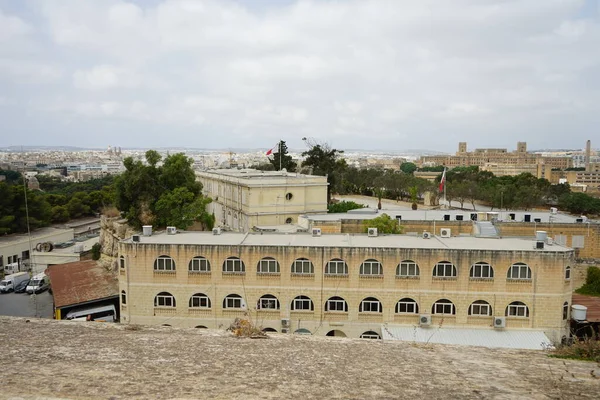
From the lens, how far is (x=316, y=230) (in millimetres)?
25219

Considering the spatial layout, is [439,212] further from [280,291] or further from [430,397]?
[430,397]

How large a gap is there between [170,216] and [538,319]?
80.4 feet

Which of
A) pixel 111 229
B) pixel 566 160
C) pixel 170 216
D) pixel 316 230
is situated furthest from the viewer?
pixel 566 160

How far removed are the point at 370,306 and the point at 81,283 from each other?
19.1 m

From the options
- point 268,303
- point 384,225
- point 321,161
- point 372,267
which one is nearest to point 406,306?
point 372,267

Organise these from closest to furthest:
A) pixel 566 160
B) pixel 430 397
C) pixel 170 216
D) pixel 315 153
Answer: pixel 430 397 < pixel 170 216 < pixel 315 153 < pixel 566 160

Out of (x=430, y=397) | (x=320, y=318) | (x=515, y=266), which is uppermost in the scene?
(x=430, y=397)

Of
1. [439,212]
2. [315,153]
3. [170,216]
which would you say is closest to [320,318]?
[170,216]

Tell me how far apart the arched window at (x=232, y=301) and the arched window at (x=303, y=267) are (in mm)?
2947

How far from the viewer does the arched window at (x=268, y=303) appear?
22359 mm

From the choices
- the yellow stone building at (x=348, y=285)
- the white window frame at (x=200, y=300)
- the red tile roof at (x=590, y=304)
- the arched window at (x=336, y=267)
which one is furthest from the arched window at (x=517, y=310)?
the white window frame at (x=200, y=300)

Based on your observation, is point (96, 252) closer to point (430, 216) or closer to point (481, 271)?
point (430, 216)

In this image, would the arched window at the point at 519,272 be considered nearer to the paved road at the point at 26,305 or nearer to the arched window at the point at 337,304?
the arched window at the point at 337,304

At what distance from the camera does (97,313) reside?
86.7ft
